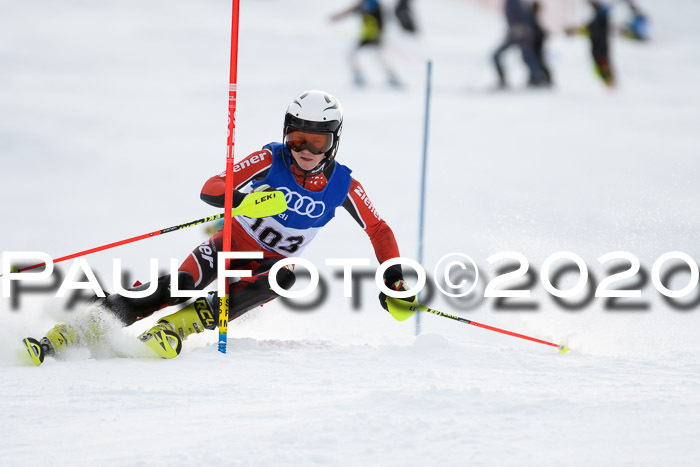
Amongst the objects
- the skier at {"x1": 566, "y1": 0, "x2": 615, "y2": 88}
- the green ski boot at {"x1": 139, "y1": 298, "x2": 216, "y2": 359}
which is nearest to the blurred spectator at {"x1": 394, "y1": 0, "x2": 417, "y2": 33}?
the skier at {"x1": 566, "y1": 0, "x2": 615, "y2": 88}

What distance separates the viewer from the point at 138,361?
12.8 feet

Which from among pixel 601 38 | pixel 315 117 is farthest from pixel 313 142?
pixel 601 38

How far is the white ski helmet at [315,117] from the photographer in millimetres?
4305

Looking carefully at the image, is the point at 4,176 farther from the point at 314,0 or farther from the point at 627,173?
the point at 314,0

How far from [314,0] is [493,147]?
47.4 ft

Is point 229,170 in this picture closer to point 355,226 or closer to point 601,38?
point 355,226

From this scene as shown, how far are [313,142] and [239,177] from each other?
1.46ft

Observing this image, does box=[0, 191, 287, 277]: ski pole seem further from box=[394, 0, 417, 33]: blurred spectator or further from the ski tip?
box=[394, 0, 417, 33]: blurred spectator

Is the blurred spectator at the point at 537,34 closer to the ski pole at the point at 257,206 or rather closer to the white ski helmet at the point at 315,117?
the white ski helmet at the point at 315,117

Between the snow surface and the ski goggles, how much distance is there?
3.44ft

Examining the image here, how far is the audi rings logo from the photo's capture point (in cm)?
446

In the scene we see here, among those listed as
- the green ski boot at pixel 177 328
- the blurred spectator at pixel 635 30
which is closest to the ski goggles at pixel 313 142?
the green ski boot at pixel 177 328

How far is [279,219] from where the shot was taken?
457cm

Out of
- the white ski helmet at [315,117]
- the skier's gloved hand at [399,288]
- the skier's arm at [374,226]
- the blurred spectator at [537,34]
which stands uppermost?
the blurred spectator at [537,34]
